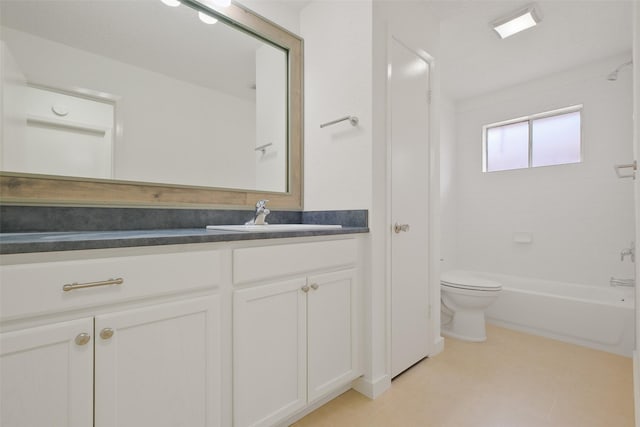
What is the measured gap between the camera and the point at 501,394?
61.0 inches

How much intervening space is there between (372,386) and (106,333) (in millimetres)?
1270

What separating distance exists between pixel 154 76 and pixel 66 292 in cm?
115

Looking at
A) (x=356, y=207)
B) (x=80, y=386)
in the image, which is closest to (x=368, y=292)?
(x=356, y=207)

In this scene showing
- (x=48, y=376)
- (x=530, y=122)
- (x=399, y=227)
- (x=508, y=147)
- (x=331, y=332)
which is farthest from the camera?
(x=508, y=147)

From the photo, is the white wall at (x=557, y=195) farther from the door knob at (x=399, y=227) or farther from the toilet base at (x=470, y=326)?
the door knob at (x=399, y=227)

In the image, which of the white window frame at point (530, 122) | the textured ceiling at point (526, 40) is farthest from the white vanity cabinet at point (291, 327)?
the white window frame at point (530, 122)

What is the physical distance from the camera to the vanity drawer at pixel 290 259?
1.07 metres

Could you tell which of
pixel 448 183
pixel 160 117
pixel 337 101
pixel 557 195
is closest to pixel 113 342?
pixel 160 117

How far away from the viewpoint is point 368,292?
5.11ft

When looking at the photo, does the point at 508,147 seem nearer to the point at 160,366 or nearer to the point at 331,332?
the point at 331,332

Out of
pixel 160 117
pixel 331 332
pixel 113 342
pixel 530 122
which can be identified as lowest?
pixel 331 332

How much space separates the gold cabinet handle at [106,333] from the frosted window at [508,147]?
12.2 ft

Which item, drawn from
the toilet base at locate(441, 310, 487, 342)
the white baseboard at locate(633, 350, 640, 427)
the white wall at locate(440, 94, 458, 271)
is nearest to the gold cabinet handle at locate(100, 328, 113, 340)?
the white baseboard at locate(633, 350, 640, 427)

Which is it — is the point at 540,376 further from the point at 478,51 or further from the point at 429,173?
the point at 478,51
